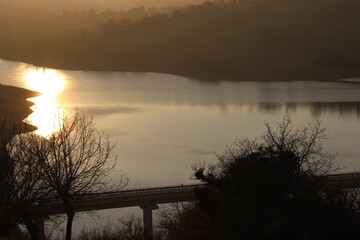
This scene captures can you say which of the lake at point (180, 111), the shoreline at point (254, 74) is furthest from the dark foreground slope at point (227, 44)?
the lake at point (180, 111)

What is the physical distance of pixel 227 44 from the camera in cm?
6625

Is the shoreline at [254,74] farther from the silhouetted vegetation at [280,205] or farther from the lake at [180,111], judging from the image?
the silhouetted vegetation at [280,205]

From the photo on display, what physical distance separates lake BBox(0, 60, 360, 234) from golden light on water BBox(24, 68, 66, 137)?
0.05 meters

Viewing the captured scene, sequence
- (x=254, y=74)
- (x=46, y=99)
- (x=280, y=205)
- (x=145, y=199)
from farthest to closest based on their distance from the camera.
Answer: (x=254, y=74), (x=46, y=99), (x=145, y=199), (x=280, y=205)

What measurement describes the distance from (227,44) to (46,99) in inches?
1382

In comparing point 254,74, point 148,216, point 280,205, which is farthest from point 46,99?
point 280,205

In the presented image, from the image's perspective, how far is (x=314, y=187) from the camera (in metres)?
7.27

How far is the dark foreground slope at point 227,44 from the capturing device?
57.0m

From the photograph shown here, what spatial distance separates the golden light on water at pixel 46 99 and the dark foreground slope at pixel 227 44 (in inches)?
368

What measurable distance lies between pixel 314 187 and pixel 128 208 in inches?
305

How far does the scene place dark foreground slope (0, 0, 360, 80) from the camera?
187 feet

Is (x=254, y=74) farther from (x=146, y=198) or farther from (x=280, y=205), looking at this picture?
(x=280, y=205)

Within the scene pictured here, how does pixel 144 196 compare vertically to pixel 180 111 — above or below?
below

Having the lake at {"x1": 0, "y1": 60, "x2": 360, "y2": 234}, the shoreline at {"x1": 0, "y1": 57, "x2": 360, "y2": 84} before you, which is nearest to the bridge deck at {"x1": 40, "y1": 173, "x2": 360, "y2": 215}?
the lake at {"x1": 0, "y1": 60, "x2": 360, "y2": 234}
